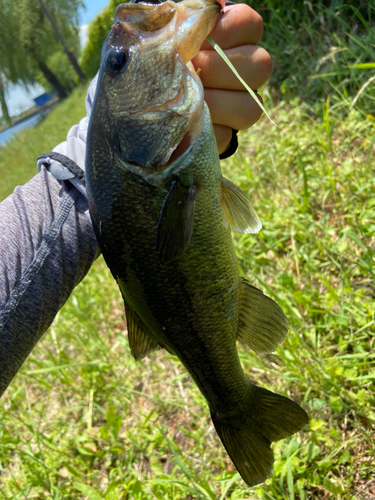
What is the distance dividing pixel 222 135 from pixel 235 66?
33 centimetres

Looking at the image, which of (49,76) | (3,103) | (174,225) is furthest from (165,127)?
(49,76)

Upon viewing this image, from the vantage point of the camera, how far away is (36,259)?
77.4 inches

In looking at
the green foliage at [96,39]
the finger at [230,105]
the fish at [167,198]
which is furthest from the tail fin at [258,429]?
the green foliage at [96,39]

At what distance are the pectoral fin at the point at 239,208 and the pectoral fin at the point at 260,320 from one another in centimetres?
25

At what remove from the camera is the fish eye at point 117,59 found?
153cm

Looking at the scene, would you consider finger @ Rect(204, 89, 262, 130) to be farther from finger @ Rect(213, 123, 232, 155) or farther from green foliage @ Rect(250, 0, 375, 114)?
green foliage @ Rect(250, 0, 375, 114)

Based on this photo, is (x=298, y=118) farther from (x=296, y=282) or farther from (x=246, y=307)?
(x=246, y=307)

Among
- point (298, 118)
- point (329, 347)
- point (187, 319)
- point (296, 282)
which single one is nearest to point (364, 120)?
point (298, 118)

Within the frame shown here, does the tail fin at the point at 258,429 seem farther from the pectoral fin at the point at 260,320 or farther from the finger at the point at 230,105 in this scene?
A: the finger at the point at 230,105

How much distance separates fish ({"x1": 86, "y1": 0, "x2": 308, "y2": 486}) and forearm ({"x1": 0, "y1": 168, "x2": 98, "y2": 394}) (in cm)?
57

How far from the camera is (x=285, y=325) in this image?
1686mm

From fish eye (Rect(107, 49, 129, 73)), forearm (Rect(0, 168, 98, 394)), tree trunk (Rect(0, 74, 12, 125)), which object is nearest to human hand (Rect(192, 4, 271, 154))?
fish eye (Rect(107, 49, 129, 73))

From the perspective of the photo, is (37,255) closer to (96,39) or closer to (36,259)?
(36,259)

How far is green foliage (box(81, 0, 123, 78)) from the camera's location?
76.7 ft
